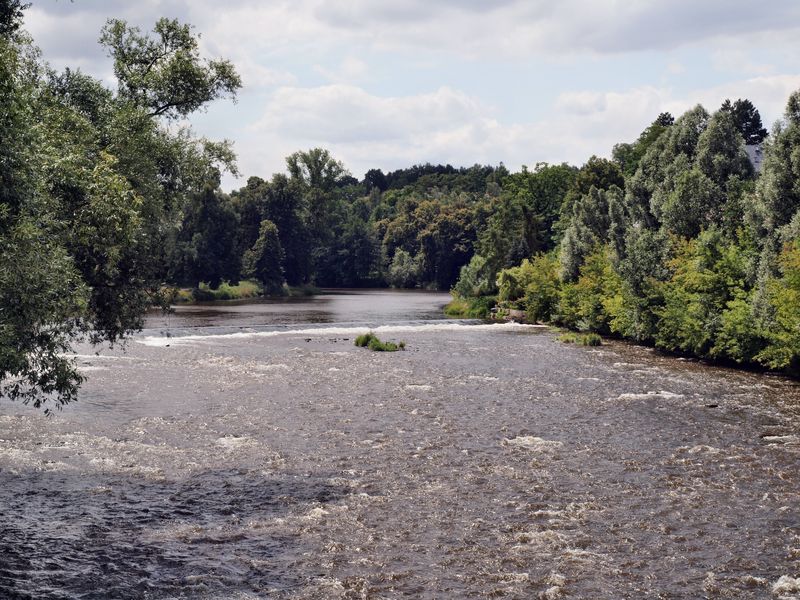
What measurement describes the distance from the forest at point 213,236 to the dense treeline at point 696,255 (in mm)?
120

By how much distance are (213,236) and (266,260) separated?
650 inches

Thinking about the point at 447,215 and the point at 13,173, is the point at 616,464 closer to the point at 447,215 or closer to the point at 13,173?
the point at 13,173

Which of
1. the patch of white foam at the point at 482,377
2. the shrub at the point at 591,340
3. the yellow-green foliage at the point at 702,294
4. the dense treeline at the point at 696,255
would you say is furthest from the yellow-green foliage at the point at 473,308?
the patch of white foam at the point at 482,377

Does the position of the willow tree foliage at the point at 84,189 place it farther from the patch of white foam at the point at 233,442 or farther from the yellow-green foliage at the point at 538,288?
the yellow-green foliage at the point at 538,288

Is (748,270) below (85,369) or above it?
above

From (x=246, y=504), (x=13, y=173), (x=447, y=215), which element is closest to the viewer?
(x=13, y=173)

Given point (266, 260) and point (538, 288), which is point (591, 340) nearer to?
point (538, 288)

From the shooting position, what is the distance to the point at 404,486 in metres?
23.1

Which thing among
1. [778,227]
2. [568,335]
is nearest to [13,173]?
[778,227]

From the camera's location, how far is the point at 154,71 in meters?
28.4

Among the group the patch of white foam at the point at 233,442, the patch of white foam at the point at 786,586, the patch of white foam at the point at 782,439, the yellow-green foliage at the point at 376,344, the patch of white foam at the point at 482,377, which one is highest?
the yellow-green foliage at the point at 376,344

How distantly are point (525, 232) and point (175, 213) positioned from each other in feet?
262

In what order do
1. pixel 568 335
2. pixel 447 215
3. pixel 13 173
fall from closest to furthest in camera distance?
pixel 13 173
pixel 568 335
pixel 447 215

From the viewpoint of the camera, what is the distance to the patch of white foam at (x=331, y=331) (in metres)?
58.6
